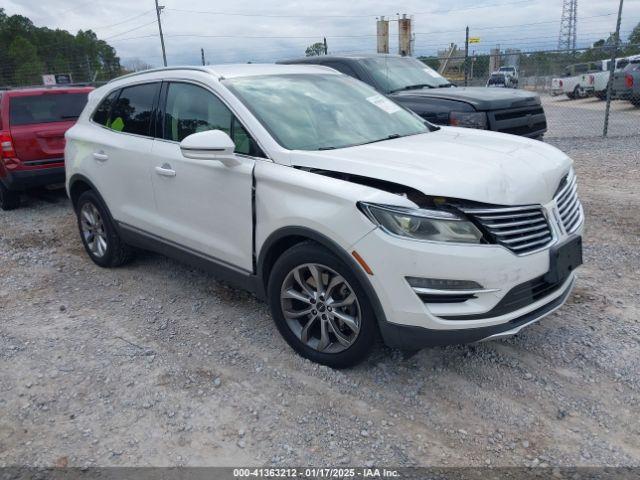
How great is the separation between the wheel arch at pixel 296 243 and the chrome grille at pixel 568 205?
1238mm

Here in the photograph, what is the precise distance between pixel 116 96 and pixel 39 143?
3359mm

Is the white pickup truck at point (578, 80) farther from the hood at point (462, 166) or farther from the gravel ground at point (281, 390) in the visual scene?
the hood at point (462, 166)

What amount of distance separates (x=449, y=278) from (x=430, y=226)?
0.28 m

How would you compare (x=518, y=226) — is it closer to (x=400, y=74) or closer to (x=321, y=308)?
(x=321, y=308)

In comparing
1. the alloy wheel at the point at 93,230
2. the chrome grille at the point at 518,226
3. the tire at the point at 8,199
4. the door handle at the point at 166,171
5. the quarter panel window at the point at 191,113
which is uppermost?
the quarter panel window at the point at 191,113

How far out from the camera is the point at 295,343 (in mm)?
3580

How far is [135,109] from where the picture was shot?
4.73 meters

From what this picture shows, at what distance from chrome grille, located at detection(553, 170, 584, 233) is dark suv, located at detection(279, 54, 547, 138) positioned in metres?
2.84

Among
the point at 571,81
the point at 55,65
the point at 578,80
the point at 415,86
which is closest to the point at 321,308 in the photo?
the point at 415,86

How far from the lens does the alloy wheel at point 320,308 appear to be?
322 centimetres

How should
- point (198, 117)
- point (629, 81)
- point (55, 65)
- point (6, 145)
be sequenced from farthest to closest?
point (55, 65) → point (629, 81) → point (6, 145) → point (198, 117)

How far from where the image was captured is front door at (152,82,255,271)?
3.65m

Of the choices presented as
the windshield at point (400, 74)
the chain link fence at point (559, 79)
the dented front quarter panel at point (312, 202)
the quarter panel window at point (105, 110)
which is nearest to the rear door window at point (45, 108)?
the quarter panel window at point (105, 110)

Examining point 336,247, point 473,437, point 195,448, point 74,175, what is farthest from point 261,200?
point 74,175
